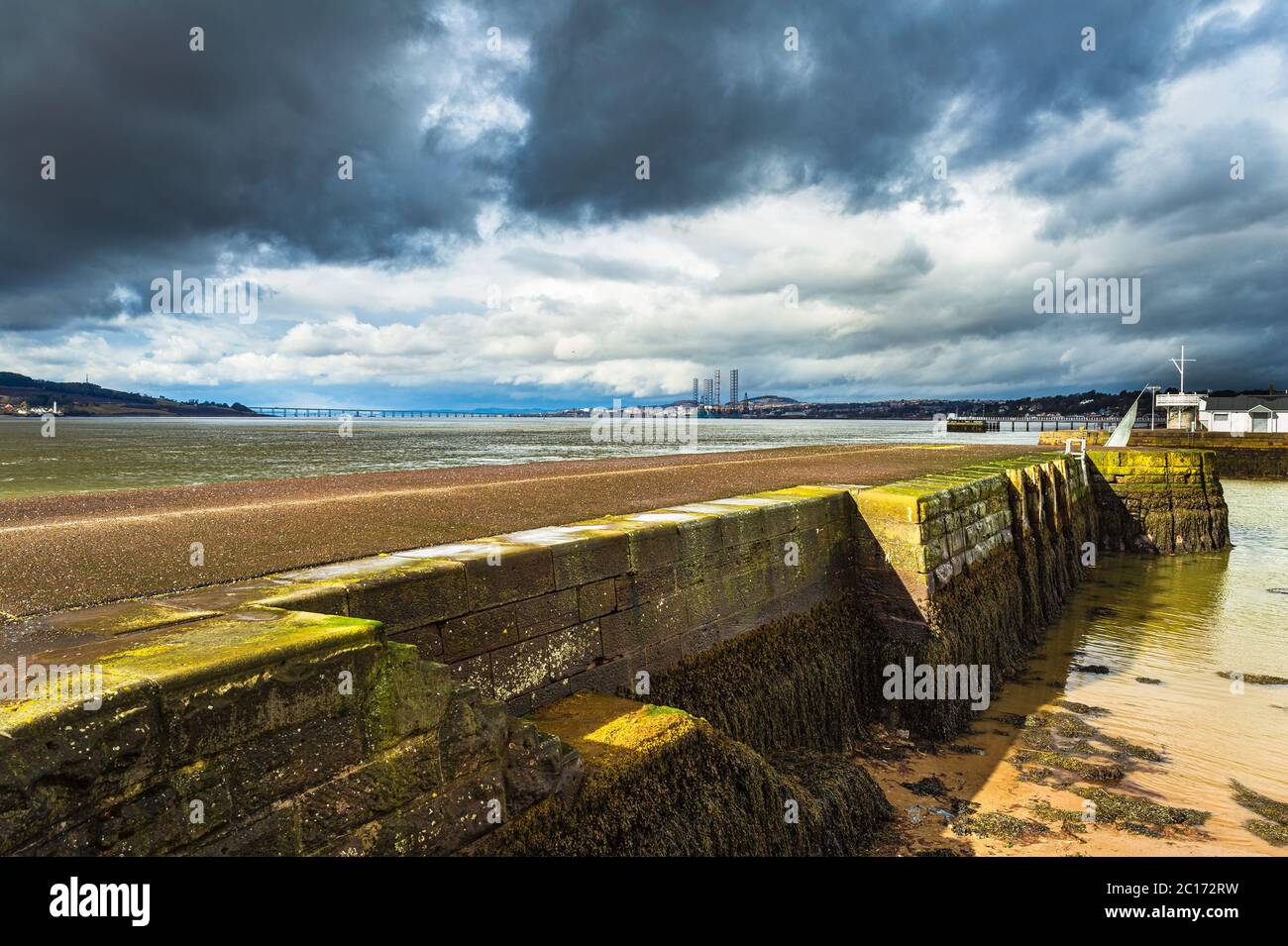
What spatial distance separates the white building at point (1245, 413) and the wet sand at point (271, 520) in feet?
221

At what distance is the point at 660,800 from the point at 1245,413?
3250 inches

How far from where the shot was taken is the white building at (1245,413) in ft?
204

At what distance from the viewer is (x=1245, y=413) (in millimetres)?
65312

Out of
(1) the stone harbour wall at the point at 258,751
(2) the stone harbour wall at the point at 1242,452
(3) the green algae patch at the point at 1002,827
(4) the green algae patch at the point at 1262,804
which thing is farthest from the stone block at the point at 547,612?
(2) the stone harbour wall at the point at 1242,452

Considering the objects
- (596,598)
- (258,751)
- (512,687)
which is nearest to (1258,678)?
(596,598)

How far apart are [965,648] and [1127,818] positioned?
3.10 meters

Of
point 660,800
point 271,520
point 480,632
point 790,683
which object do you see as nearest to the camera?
point 660,800

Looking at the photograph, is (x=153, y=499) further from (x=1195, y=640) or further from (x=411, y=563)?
(x=1195, y=640)

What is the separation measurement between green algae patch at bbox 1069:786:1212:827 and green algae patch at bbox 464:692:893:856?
2.77 m

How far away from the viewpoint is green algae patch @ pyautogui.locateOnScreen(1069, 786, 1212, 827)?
630 centimetres

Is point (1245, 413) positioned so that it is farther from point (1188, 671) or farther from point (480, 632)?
point (480, 632)

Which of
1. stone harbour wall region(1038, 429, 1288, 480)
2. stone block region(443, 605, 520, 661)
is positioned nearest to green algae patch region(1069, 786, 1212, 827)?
stone block region(443, 605, 520, 661)
